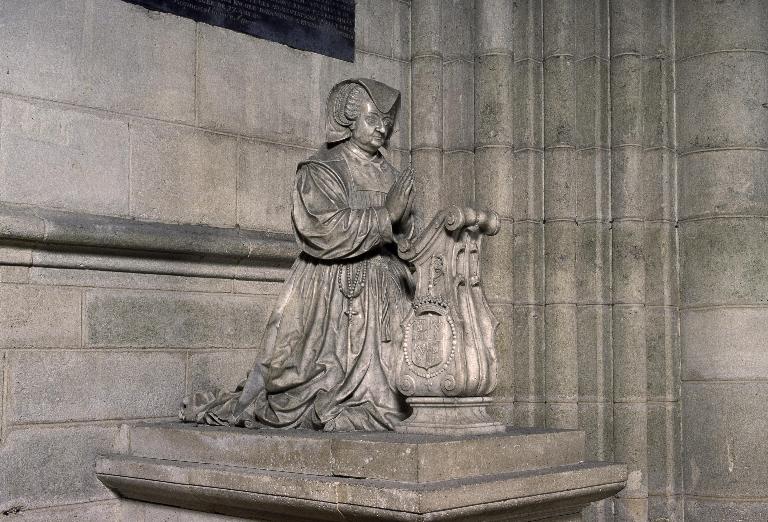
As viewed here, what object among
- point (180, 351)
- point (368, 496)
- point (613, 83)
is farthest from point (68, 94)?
point (613, 83)

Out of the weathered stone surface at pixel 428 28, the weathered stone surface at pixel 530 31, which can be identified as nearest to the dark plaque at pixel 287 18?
the weathered stone surface at pixel 428 28

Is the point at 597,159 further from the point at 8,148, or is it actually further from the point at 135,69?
the point at 8,148

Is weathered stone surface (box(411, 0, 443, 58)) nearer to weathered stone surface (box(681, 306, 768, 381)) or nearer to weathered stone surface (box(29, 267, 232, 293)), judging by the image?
weathered stone surface (box(29, 267, 232, 293))

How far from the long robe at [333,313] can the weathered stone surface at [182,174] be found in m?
0.84

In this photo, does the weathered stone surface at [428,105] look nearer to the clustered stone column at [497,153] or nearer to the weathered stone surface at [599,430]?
the clustered stone column at [497,153]

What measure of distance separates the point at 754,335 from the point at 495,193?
1711 mm

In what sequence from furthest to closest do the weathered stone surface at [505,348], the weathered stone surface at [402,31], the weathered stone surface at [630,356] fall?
1. the weathered stone surface at [402,31]
2. the weathered stone surface at [505,348]
3. the weathered stone surface at [630,356]

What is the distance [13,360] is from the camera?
544cm

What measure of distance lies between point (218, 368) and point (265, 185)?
3.59ft

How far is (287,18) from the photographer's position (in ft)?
22.2

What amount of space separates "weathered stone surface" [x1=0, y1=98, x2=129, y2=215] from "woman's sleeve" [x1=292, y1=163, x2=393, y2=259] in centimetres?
102

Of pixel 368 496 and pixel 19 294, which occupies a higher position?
pixel 19 294

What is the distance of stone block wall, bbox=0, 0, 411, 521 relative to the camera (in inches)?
217

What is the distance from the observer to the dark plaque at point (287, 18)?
6.35 metres
